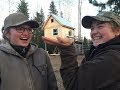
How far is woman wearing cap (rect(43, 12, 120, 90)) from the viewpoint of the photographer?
9.09 feet

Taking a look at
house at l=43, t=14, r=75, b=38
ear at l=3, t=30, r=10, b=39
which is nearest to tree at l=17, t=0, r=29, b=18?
house at l=43, t=14, r=75, b=38

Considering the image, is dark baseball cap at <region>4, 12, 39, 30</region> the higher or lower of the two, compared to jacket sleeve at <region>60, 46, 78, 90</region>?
higher

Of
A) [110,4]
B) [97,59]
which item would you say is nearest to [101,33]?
[97,59]

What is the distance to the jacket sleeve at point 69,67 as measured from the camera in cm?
299

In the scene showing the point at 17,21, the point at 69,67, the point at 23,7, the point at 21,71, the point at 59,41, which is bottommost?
the point at 21,71

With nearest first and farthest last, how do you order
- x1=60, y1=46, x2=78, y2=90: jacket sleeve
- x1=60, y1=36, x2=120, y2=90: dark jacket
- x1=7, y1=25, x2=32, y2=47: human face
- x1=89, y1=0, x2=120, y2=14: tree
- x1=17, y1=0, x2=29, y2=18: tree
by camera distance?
x1=60, y1=36, x2=120, y2=90: dark jacket, x1=60, y1=46, x2=78, y2=90: jacket sleeve, x1=7, y1=25, x2=32, y2=47: human face, x1=89, y1=0, x2=120, y2=14: tree, x1=17, y1=0, x2=29, y2=18: tree

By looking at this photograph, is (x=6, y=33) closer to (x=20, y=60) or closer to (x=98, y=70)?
(x=20, y=60)

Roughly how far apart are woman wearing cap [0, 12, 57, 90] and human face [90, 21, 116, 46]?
981 mm

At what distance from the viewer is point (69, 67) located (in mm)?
3074

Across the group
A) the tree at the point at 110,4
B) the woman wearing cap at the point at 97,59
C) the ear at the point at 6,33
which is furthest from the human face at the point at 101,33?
the tree at the point at 110,4

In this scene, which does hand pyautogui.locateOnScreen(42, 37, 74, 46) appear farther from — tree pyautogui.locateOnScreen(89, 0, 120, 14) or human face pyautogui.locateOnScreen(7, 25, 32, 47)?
tree pyautogui.locateOnScreen(89, 0, 120, 14)

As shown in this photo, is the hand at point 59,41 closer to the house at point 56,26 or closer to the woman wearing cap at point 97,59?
the woman wearing cap at point 97,59

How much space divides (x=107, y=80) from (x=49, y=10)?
208 ft

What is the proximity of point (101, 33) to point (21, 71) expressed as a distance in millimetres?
1172
